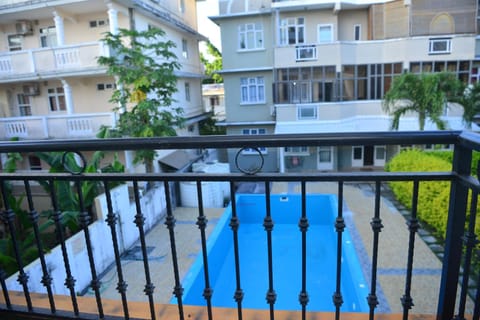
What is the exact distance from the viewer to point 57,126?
402 inches

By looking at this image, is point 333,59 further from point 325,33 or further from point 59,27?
point 59,27

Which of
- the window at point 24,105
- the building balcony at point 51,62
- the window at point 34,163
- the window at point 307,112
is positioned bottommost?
the window at point 34,163

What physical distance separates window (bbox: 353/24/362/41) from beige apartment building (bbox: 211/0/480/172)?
0.04m

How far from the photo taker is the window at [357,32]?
45.8ft

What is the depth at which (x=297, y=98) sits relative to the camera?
525 inches

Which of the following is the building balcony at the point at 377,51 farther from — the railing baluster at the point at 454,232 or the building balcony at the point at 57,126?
the railing baluster at the point at 454,232

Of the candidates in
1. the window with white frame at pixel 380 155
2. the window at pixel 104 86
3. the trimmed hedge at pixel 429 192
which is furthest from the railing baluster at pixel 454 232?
Result: the window with white frame at pixel 380 155

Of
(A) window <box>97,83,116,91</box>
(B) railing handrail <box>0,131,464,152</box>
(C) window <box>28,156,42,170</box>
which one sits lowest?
(C) window <box>28,156,42,170</box>

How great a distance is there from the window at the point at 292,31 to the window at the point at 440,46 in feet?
16.7

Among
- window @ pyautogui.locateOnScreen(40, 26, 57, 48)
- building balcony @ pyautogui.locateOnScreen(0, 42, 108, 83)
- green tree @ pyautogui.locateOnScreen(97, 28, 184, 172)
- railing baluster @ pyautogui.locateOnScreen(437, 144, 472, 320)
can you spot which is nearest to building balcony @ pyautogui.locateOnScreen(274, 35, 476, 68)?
green tree @ pyautogui.locateOnScreen(97, 28, 184, 172)

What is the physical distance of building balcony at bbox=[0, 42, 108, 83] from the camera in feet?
31.9

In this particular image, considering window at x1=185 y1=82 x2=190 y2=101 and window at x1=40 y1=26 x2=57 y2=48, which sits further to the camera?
window at x1=185 y1=82 x2=190 y2=101

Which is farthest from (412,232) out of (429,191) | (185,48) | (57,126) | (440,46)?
(185,48)

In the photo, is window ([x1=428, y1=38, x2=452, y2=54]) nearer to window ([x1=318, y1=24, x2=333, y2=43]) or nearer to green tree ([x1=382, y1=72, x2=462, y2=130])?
green tree ([x1=382, y1=72, x2=462, y2=130])
